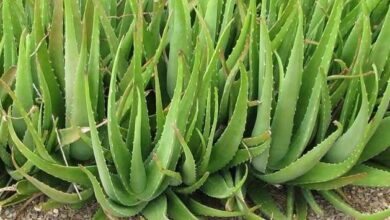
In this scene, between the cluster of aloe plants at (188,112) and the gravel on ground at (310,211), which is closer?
the cluster of aloe plants at (188,112)

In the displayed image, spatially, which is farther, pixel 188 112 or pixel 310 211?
pixel 310 211

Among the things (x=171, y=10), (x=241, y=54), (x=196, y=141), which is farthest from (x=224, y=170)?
(x=171, y=10)

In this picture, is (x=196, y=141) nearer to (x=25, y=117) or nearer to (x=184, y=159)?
(x=184, y=159)

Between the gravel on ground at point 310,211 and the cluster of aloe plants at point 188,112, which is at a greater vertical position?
the cluster of aloe plants at point 188,112

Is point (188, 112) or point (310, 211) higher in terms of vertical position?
point (188, 112)

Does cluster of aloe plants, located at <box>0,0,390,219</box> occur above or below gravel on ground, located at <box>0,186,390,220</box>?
above

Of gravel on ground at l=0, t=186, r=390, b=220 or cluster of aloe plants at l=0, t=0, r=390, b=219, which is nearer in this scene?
cluster of aloe plants at l=0, t=0, r=390, b=219

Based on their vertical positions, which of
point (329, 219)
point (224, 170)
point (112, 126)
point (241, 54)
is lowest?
point (329, 219)

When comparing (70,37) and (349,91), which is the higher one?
(70,37)
